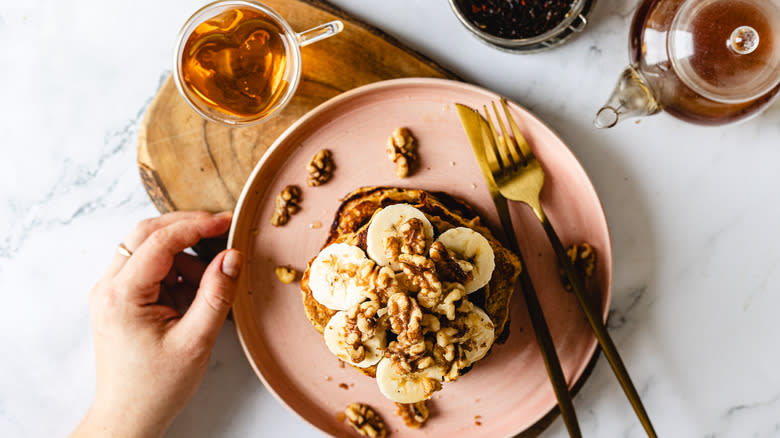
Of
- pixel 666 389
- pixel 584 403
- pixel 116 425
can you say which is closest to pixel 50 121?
pixel 116 425

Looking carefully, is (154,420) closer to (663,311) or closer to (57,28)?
(57,28)

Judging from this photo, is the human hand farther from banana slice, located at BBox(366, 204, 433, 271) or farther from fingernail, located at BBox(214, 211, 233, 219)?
banana slice, located at BBox(366, 204, 433, 271)

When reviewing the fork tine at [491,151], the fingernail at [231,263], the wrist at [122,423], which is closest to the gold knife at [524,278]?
the fork tine at [491,151]

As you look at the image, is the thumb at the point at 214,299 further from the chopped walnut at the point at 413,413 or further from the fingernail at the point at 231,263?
the chopped walnut at the point at 413,413

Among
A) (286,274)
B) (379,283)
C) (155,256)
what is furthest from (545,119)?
(155,256)

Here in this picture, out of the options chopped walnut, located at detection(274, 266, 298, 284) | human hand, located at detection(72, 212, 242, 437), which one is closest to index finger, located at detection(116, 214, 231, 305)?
human hand, located at detection(72, 212, 242, 437)

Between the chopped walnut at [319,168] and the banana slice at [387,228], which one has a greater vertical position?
the banana slice at [387,228]

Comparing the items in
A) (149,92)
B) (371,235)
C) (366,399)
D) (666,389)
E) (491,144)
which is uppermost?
(491,144)
